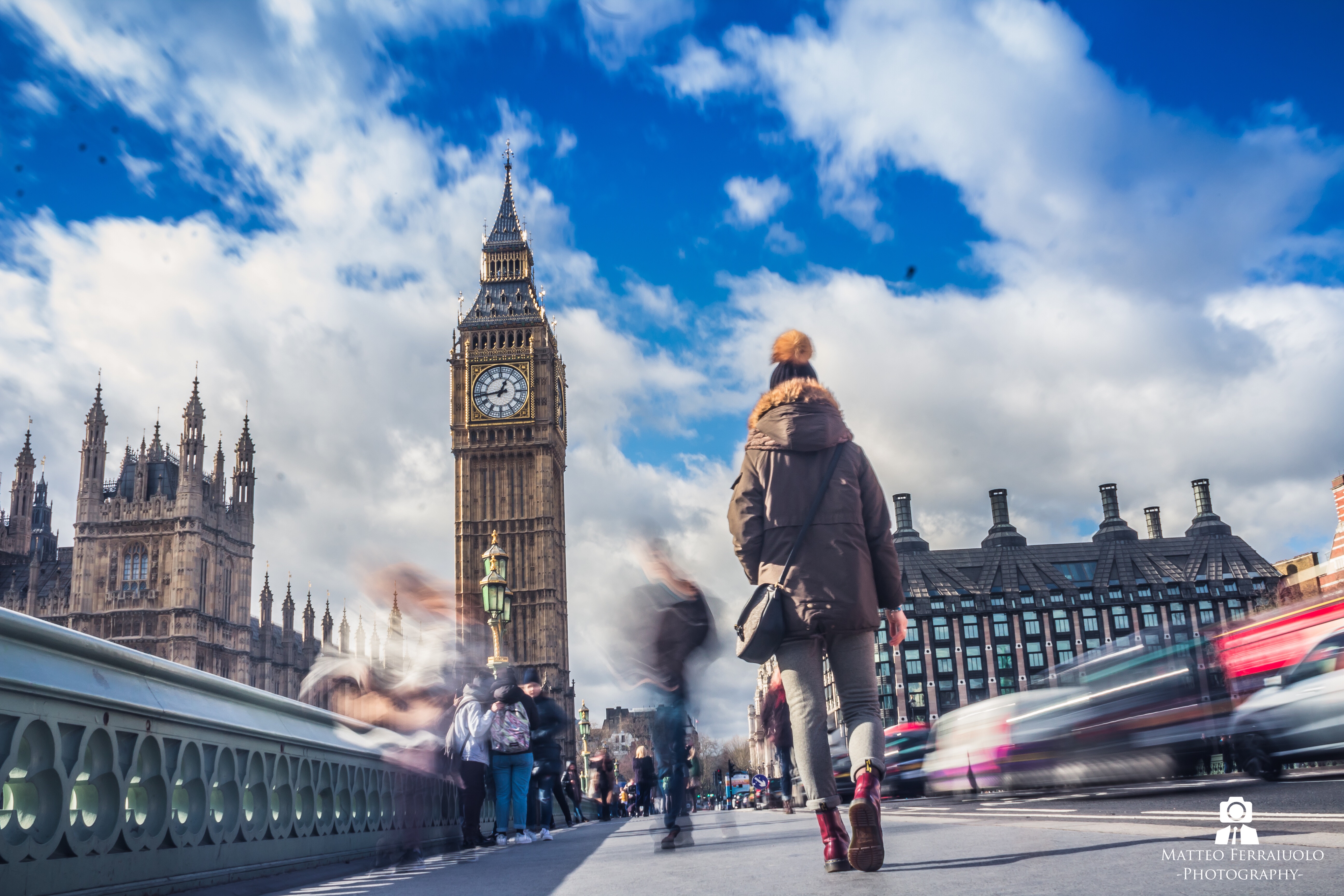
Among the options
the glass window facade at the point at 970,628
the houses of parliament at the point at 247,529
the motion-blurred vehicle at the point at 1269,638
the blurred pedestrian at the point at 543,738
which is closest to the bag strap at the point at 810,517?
the blurred pedestrian at the point at 543,738

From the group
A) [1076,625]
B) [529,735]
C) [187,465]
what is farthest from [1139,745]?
[1076,625]

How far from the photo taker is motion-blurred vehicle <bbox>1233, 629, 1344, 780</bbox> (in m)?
7.78

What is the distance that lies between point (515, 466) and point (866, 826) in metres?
65.1

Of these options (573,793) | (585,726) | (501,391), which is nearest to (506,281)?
(501,391)

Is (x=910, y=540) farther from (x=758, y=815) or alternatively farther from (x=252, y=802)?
(x=252, y=802)

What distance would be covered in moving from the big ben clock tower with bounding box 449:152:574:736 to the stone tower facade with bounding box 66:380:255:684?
13834mm

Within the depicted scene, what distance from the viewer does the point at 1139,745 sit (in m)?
11.0

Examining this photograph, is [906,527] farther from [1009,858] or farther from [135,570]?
[1009,858]

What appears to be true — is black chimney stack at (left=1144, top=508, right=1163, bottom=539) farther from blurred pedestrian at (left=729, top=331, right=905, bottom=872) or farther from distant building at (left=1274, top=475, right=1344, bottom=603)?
blurred pedestrian at (left=729, top=331, right=905, bottom=872)

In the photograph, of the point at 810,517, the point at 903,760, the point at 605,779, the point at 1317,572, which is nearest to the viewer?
the point at 810,517

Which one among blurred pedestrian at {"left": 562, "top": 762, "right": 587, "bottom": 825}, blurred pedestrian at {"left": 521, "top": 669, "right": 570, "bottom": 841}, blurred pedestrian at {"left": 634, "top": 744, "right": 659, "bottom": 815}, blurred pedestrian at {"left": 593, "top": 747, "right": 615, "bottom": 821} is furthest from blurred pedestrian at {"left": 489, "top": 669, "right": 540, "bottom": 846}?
blurred pedestrian at {"left": 593, "top": 747, "right": 615, "bottom": 821}

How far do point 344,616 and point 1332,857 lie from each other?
79409 mm

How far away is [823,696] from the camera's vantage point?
3674 millimetres

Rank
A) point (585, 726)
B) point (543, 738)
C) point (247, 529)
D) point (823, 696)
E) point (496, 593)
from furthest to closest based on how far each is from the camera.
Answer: point (247, 529) < point (585, 726) < point (496, 593) < point (543, 738) < point (823, 696)
